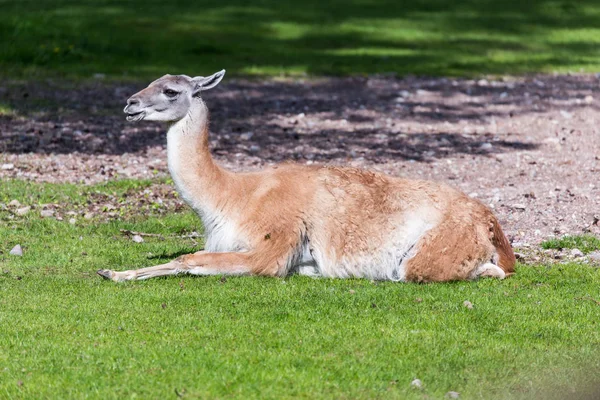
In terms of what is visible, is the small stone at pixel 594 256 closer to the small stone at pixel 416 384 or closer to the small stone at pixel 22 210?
the small stone at pixel 416 384

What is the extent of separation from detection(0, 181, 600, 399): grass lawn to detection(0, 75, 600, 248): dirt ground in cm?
274

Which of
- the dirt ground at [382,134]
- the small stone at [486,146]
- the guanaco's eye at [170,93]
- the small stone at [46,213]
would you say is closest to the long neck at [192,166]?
the guanaco's eye at [170,93]

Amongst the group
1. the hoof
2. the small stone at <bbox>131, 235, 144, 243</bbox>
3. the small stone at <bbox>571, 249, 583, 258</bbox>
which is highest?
the hoof

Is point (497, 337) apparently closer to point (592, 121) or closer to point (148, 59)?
point (592, 121)

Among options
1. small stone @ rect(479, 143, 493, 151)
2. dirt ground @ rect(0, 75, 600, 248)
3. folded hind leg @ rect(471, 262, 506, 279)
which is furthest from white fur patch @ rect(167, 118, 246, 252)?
small stone @ rect(479, 143, 493, 151)

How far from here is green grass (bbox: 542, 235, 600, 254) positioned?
10.5 m

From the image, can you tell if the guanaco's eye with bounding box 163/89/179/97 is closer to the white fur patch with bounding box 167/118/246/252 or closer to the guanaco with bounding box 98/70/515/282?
the guanaco with bounding box 98/70/515/282

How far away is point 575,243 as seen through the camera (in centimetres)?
1061

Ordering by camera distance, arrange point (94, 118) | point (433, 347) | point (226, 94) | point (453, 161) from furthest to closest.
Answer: point (226, 94)
point (94, 118)
point (453, 161)
point (433, 347)

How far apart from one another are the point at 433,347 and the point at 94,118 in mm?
11545

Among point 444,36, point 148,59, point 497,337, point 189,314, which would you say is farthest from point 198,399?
point 444,36

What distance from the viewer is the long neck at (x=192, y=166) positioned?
912cm

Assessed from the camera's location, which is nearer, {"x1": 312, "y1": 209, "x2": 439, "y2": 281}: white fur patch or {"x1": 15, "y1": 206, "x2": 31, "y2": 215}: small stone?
{"x1": 312, "y1": 209, "x2": 439, "y2": 281}: white fur patch

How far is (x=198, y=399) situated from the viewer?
20.3ft
